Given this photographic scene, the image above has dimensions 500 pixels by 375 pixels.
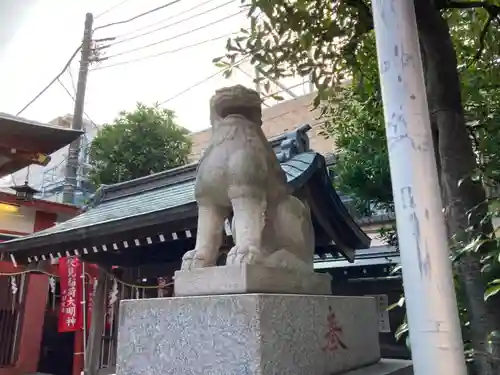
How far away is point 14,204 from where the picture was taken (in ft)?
A: 32.5

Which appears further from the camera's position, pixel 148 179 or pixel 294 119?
pixel 294 119

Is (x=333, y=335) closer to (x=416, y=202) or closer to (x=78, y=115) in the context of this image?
(x=416, y=202)

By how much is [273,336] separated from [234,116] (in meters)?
1.34

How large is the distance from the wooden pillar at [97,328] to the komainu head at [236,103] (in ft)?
18.5

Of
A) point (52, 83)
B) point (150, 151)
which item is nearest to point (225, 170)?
point (150, 151)

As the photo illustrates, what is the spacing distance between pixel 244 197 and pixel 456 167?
54.2 inches

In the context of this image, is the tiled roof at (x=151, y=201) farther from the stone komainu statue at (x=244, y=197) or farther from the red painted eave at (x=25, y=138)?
the stone komainu statue at (x=244, y=197)

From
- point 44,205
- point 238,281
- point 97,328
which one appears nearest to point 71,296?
point 97,328

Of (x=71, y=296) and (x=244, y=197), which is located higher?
(x=244, y=197)

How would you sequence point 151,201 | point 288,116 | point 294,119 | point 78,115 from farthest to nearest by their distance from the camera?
A: point 288,116
point 294,119
point 78,115
point 151,201

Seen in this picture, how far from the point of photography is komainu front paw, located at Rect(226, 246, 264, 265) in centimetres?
235

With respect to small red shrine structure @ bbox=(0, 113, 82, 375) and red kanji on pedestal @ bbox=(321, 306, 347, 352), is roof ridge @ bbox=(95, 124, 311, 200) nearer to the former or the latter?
small red shrine structure @ bbox=(0, 113, 82, 375)

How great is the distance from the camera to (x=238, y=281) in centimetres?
228

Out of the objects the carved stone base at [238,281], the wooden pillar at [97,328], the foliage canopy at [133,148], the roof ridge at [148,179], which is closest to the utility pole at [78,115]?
the foliage canopy at [133,148]
